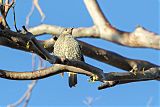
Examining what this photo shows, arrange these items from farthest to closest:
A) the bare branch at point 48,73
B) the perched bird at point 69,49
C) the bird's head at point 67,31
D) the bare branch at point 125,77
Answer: the bird's head at point 67,31 → the perched bird at point 69,49 → the bare branch at point 125,77 → the bare branch at point 48,73

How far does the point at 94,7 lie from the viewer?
3604 millimetres

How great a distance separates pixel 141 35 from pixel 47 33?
3.38 feet

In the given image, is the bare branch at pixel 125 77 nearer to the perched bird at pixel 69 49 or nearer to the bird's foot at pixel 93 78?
the bird's foot at pixel 93 78

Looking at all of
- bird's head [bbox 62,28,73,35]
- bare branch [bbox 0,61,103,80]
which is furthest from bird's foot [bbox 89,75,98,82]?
bird's head [bbox 62,28,73,35]

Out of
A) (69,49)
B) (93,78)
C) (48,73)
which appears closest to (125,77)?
(93,78)

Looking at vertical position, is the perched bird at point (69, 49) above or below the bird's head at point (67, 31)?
below

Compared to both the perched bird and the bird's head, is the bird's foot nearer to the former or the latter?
the perched bird

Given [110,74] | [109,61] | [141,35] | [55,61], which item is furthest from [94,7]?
[55,61]

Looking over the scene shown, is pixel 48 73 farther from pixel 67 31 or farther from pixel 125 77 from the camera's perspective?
pixel 67 31

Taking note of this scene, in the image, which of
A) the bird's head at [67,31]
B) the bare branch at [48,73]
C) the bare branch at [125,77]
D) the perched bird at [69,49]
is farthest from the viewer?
the bird's head at [67,31]

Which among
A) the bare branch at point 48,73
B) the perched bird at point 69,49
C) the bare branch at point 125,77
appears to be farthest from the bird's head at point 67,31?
the bare branch at point 48,73

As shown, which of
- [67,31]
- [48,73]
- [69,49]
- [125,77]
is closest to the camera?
[48,73]

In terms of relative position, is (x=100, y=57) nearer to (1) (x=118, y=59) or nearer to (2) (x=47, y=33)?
(1) (x=118, y=59)

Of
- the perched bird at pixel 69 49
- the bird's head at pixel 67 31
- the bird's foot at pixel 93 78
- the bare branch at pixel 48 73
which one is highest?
the bird's head at pixel 67 31
